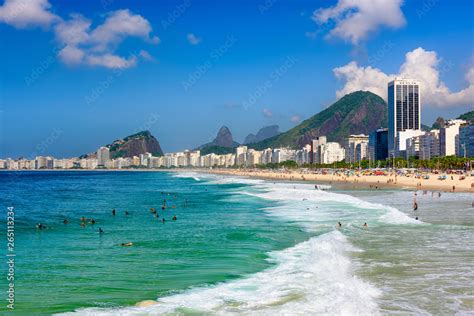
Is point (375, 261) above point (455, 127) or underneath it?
underneath

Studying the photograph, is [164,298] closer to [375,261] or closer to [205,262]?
[205,262]

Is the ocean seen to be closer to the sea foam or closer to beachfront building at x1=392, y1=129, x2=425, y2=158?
the sea foam

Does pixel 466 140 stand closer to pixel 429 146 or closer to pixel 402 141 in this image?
pixel 429 146

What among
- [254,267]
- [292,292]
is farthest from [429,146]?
[292,292]

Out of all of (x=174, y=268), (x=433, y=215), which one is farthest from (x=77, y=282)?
(x=433, y=215)

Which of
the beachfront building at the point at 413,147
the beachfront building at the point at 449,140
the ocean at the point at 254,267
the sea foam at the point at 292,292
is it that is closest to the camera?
the sea foam at the point at 292,292

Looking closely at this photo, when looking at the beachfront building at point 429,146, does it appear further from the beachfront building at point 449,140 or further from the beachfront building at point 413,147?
the beachfront building at point 449,140

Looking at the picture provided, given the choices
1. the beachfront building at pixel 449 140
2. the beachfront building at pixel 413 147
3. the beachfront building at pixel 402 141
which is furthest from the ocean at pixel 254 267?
the beachfront building at pixel 402 141
